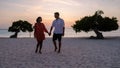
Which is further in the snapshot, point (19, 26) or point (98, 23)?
point (19, 26)

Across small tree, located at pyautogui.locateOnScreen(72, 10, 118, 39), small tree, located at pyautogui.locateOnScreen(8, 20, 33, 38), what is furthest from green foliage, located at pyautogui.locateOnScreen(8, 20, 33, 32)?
small tree, located at pyautogui.locateOnScreen(72, 10, 118, 39)

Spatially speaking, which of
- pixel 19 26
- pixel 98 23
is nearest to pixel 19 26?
pixel 19 26

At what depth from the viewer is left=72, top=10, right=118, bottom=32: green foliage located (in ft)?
136

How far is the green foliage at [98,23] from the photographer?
Result: 136ft

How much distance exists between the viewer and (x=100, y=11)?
139ft

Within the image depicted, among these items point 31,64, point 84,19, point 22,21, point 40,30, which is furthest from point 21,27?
point 31,64

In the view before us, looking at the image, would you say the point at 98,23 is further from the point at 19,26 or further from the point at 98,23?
the point at 19,26

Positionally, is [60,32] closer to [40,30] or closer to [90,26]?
[40,30]

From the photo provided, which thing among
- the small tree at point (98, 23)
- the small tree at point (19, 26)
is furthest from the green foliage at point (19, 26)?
the small tree at point (98, 23)

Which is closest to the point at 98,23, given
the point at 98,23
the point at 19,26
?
the point at 98,23

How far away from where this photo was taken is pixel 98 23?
4150cm

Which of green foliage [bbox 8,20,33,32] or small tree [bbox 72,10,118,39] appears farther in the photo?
green foliage [bbox 8,20,33,32]

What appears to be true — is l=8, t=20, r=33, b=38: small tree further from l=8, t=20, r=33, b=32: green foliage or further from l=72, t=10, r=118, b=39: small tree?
l=72, t=10, r=118, b=39: small tree

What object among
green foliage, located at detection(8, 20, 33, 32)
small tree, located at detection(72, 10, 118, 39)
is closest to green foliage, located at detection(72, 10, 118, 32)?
small tree, located at detection(72, 10, 118, 39)
